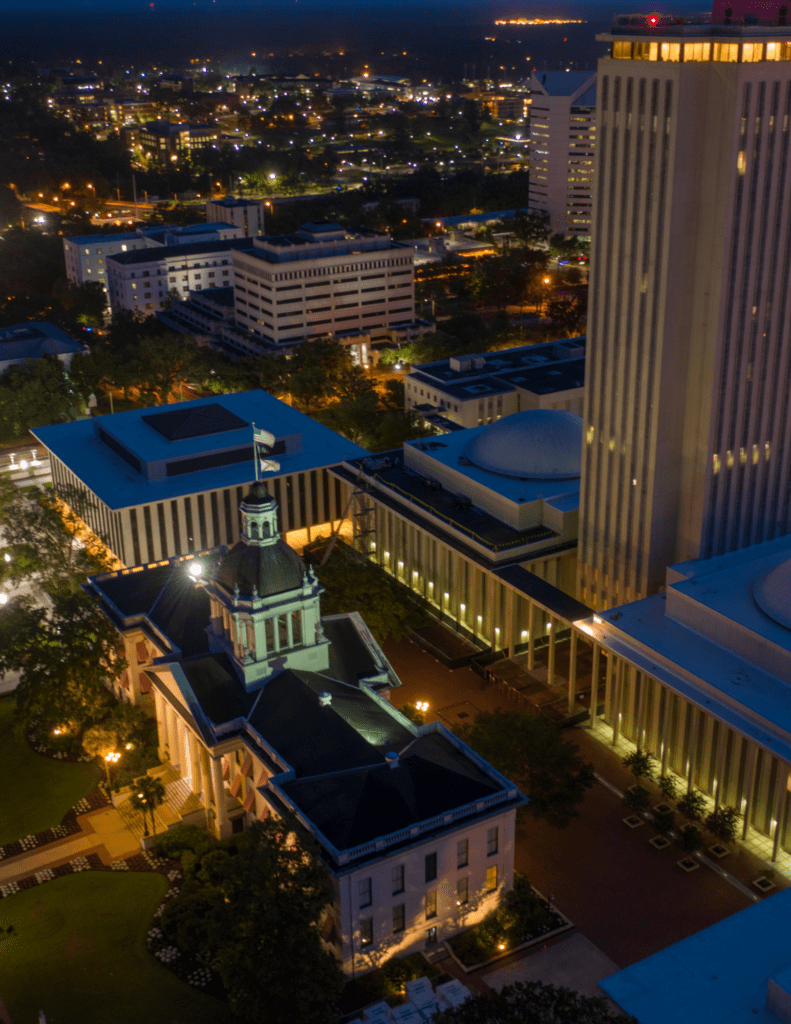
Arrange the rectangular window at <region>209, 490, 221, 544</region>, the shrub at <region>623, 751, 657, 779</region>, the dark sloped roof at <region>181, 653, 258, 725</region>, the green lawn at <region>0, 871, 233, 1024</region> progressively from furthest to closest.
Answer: the rectangular window at <region>209, 490, 221, 544</region> < the shrub at <region>623, 751, 657, 779</region> < the dark sloped roof at <region>181, 653, 258, 725</region> < the green lawn at <region>0, 871, 233, 1024</region>

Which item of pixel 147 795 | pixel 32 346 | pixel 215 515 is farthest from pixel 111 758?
pixel 32 346

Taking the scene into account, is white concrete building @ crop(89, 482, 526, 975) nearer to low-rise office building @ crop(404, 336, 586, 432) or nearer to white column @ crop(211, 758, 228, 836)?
white column @ crop(211, 758, 228, 836)

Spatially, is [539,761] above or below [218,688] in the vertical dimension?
below

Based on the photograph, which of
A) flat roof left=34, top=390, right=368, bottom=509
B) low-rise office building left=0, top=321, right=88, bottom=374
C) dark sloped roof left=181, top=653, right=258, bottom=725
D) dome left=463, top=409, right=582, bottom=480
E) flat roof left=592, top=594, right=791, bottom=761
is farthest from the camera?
low-rise office building left=0, top=321, right=88, bottom=374

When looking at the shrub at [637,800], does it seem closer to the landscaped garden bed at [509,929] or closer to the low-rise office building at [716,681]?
the low-rise office building at [716,681]

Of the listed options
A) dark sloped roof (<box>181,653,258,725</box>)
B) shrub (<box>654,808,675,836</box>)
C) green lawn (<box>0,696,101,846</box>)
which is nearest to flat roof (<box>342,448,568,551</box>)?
shrub (<box>654,808,675,836</box>)

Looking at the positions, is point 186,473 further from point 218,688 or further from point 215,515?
point 218,688
